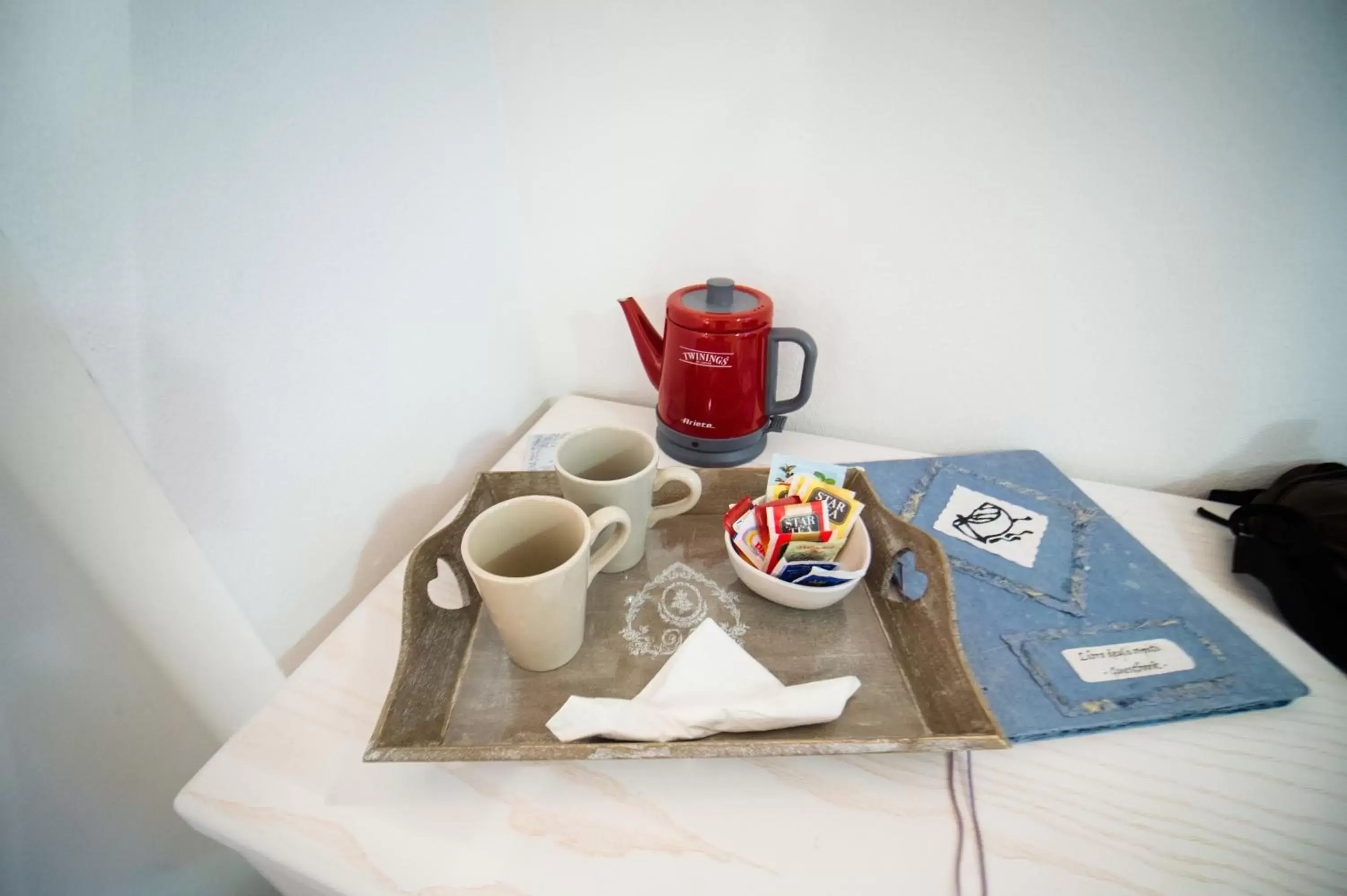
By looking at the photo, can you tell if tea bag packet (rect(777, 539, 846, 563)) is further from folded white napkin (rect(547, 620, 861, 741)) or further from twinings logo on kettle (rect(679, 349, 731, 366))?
twinings logo on kettle (rect(679, 349, 731, 366))

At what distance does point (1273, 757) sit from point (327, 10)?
3.08 feet

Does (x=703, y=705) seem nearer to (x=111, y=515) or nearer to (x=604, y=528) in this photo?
(x=604, y=528)

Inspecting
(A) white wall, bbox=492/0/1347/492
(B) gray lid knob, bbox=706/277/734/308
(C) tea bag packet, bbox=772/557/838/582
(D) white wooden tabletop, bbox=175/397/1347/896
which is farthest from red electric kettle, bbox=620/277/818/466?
(D) white wooden tabletop, bbox=175/397/1347/896

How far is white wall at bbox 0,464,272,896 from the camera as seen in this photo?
371 millimetres

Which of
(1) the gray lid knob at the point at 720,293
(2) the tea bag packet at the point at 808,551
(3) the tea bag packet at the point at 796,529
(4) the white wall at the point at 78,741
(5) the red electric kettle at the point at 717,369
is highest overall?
(1) the gray lid knob at the point at 720,293

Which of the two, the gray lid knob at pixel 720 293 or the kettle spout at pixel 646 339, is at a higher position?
the gray lid knob at pixel 720 293

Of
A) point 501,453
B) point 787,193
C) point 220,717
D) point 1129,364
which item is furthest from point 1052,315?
point 220,717

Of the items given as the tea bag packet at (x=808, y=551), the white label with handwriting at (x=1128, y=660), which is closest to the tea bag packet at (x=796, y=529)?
the tea bag packet at (x=808, y=551)

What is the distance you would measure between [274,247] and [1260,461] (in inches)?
41.4

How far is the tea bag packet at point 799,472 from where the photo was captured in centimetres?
54

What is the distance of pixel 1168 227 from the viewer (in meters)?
0.52

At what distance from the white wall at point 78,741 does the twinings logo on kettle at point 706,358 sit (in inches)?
20.9

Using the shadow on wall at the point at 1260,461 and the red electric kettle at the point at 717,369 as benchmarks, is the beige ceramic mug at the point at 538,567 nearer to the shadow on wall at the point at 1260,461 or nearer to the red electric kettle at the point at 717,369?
the red electric kettle at the point at 717,369

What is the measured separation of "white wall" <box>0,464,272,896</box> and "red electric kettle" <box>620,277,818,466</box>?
528 millimetres
